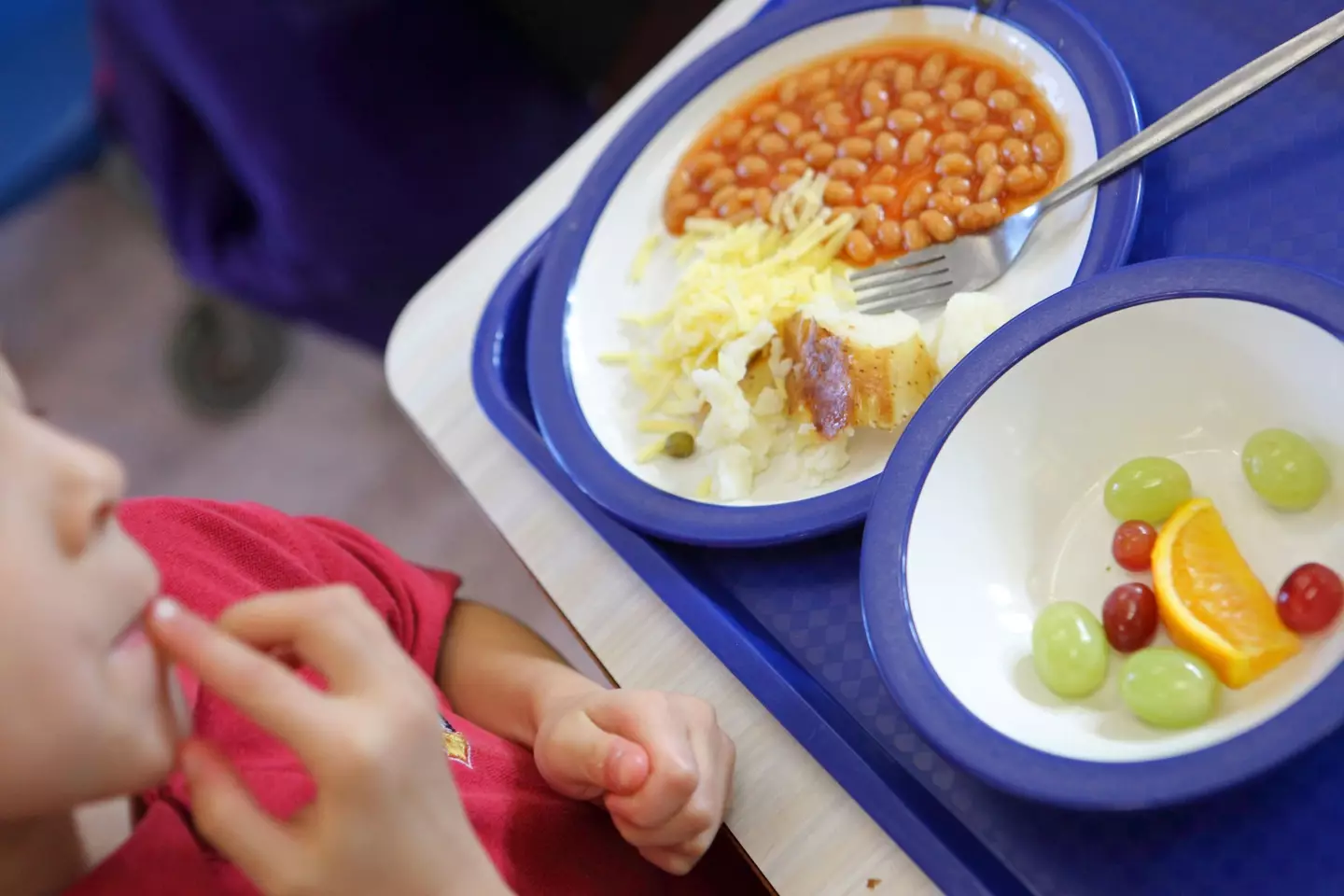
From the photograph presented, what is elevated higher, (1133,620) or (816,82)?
(816,82)

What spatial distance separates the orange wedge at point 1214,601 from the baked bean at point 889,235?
368 millimetres

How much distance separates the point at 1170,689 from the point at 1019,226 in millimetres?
412

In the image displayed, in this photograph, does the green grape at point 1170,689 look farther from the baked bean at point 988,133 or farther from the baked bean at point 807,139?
the baked bean at point 807,139

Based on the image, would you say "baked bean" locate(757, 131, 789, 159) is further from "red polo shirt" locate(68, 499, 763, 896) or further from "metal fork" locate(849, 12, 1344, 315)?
"red polo shirt" locate(68, 499, 763, 896)

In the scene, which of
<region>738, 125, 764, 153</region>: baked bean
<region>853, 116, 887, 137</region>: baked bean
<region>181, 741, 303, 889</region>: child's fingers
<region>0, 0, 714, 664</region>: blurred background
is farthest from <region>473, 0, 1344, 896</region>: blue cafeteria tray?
<region>0, 0, 714, 664</region>: blurred background

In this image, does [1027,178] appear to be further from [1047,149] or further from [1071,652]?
[1071,652]

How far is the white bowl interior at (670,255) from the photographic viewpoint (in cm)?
87

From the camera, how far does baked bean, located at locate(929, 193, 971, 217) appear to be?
36.9 inches

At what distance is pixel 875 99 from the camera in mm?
1025

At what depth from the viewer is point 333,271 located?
1517 mm

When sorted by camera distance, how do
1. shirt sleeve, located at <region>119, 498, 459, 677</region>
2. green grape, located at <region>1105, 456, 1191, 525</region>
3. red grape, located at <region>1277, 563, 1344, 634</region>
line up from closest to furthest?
red grape, located at <region>1277, 563, 1344, 634</region>, green grape, located at <region>1105, 456, 1191, 525</region>, shirt sleeve, located at <region>119, 498, 459, 677</region>

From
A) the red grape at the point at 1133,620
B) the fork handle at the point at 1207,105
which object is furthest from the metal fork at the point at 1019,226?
the red grape at the point at 1133,620

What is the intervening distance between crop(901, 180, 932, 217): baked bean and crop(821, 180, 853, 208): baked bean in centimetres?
6

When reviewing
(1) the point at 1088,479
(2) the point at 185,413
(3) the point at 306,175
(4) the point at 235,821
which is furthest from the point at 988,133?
(2) the point at 185,413
